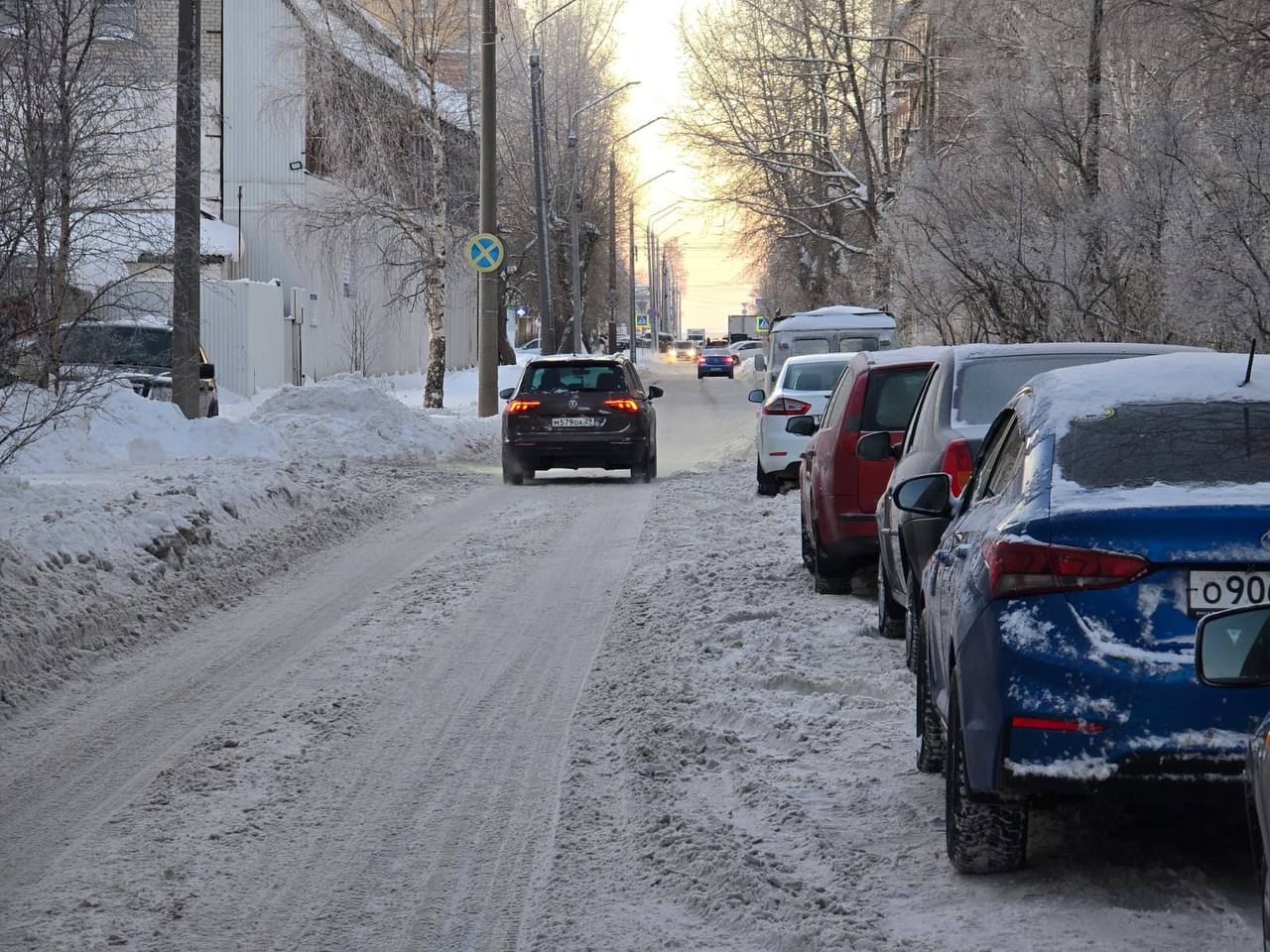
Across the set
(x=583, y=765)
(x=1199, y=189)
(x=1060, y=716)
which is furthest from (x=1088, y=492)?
(x=1199, y=189)

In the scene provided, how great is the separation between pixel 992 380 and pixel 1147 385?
3.40 metres

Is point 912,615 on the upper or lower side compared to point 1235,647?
lower

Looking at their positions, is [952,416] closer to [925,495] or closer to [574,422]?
[925,495]

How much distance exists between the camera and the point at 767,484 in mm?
18531

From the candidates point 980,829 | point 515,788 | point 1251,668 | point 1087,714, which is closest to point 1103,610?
point 1087,714

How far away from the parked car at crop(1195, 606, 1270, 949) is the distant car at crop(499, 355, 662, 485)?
665 inches

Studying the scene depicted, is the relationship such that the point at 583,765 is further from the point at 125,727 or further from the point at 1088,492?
the point at 1088,492

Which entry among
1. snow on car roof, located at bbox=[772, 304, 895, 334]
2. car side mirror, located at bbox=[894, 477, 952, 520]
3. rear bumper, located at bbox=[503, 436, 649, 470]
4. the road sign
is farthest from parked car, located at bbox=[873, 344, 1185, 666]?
the road sign

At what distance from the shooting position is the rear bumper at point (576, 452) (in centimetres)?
2052

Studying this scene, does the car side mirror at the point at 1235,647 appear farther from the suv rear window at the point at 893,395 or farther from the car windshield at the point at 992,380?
the suv rear window at the point at 893,395

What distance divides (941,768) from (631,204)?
2956 inches

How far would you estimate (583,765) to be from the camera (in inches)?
261

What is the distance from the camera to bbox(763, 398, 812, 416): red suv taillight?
18.3m

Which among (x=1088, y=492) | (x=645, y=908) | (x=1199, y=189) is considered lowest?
(x=645, y=908)
